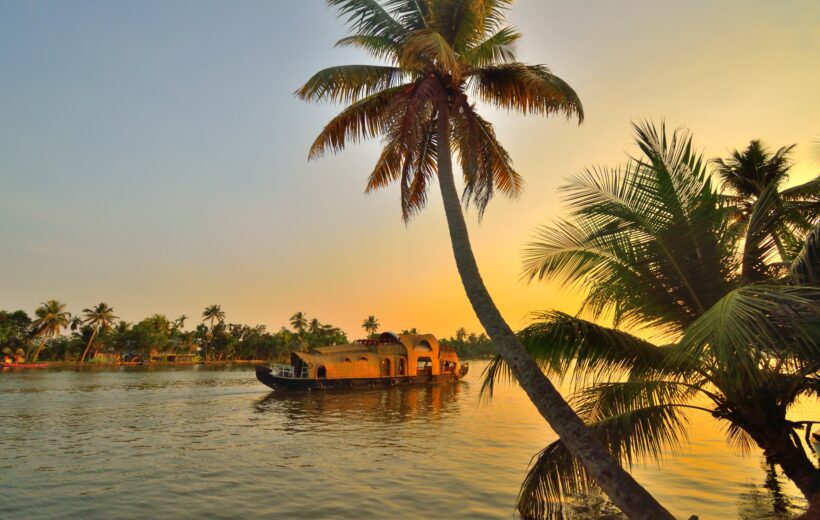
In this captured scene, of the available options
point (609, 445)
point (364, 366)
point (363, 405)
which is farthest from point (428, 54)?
point (364, 366)

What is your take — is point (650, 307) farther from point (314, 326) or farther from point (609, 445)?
point (314, 326)

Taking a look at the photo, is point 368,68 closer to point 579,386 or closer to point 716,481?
point 579,386

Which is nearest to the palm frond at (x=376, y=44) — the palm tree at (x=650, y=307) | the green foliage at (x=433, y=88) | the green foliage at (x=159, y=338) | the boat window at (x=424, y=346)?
the green foliage at (x=433, y=88)

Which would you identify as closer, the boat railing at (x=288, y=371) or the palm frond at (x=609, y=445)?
the palm frond at (x=609, y=445)

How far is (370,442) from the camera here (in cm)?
1695

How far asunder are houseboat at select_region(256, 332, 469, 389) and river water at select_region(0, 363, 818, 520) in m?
8.84

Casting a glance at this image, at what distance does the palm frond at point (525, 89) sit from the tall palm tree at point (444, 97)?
19 mm

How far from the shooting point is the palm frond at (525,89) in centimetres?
812

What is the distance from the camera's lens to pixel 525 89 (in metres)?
8.56

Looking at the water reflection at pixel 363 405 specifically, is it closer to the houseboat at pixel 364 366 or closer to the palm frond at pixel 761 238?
the houseboat at pixel 364 366

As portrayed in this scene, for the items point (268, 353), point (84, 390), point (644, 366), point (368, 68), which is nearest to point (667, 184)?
point (644, 366)

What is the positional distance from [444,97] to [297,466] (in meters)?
11.2

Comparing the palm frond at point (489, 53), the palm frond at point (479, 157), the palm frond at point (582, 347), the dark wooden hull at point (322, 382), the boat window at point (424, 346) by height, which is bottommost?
the dark wooden hull at point (322, 382)

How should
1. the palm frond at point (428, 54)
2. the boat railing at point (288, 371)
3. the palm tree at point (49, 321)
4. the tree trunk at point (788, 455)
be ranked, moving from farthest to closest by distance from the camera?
the palm tree at point (49, 321), the boat railing at point (288, 371), the palm frond at point (428, 54), the tree trunk at point (788, 455)
